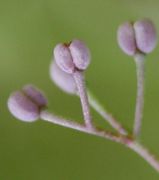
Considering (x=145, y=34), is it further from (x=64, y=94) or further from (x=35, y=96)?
(x=64, y=94)

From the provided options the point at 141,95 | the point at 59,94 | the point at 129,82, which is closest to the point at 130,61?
the point at 129,82

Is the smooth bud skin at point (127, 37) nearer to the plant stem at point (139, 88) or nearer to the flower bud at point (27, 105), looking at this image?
the plant stem at point (139, 88)

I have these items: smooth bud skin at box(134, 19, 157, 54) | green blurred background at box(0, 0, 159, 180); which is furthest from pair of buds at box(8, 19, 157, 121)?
green blurred background at box(0, 0, 159, 180)

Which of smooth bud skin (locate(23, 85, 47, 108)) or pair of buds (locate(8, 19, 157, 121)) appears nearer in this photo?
pair of buds (locate(8, 19, 157, 121))

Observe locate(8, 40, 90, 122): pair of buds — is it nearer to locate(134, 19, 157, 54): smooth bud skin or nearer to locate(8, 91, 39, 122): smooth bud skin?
locate(8, 91, 39, 122): smooth bud skin

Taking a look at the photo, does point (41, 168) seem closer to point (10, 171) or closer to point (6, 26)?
point (10, 171)

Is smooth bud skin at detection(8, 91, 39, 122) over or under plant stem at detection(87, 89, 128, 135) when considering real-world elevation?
under
